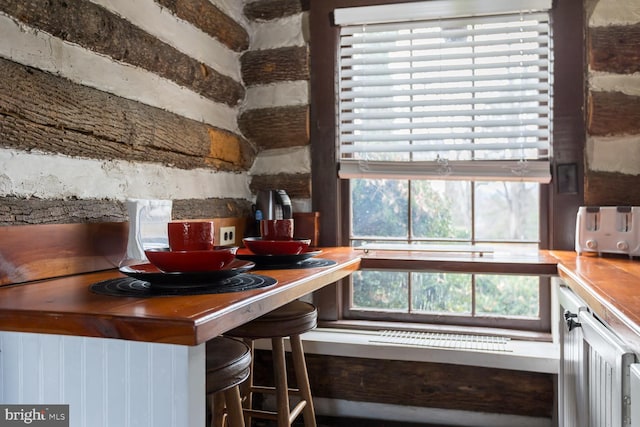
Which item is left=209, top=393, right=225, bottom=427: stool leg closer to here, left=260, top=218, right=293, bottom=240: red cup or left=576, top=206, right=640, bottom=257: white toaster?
left=260, top=218, right=293, bottom=240: red cup

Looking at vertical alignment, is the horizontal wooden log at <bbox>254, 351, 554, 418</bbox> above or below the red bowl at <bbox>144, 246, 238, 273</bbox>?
below

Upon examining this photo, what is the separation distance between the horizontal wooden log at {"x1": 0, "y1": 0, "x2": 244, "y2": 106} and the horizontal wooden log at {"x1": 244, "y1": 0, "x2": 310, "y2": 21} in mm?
563

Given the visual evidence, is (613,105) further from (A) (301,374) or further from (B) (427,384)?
(A) (301,374)

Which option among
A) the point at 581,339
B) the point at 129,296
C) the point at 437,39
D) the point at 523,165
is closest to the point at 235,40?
the point at 437,39

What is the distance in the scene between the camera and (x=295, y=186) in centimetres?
284

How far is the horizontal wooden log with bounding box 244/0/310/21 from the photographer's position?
9.32 feet

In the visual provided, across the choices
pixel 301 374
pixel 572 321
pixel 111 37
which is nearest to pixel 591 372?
pixel 572 321

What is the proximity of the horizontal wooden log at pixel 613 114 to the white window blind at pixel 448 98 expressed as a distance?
19cm

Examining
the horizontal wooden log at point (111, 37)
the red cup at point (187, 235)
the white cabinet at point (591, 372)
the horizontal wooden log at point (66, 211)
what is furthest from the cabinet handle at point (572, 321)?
the horizontal wooden log at point (111, 37)

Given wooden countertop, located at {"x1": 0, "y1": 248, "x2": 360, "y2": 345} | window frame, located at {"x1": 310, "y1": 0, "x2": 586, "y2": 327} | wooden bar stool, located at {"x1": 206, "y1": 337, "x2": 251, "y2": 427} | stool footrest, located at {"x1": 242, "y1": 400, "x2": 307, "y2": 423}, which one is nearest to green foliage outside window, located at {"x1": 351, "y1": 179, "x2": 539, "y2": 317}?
window frame, located at {"x1": 310, "y1": 0, "x2": 586, "y2": 327}

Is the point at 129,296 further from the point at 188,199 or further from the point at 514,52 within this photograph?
the point at 514,52

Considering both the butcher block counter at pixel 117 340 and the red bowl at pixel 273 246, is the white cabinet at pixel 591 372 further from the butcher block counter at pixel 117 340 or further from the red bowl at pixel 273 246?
the red bowl at pixel 273 246

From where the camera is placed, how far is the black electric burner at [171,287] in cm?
120

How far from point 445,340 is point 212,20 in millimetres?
1967
